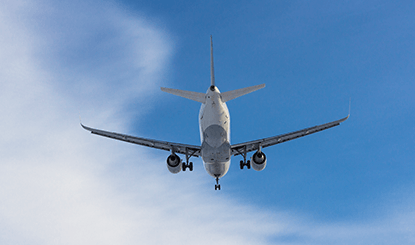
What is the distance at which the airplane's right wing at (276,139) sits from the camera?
43156 millimetres

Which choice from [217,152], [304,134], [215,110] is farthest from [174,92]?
[304,134]

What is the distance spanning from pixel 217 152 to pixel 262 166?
792 centimetres

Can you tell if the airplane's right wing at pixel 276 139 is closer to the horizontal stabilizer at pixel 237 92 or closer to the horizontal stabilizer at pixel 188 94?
the horizontal stabilizer at pixel 237 92

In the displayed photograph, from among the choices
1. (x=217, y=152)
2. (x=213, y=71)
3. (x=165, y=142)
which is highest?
(x=213, y=71)

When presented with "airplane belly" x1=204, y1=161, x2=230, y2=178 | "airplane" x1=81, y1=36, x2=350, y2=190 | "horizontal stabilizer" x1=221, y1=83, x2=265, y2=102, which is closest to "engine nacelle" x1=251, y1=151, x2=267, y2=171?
"airplane" x1=81, y1=36, x2=350, y2=190

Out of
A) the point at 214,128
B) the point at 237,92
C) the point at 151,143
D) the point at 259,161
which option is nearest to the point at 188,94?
the point at 214,128

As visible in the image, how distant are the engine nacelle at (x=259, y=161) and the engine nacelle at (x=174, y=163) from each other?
8430 mm

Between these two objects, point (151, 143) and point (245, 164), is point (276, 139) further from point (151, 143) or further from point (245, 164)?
point (151, 143)

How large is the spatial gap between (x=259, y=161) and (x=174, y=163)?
9613mm

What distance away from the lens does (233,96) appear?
35719 millimetres

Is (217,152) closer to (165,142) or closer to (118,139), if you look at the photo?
(165,142)

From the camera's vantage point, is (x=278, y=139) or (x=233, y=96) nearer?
(x=233, y=96)

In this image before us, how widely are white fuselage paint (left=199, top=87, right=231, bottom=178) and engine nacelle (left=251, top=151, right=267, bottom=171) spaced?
16.0ft

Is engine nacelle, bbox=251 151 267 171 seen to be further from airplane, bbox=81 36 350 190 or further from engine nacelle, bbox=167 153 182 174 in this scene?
engine nacelle, bbox=167 153 182 174
